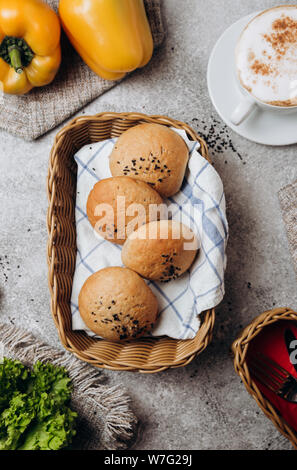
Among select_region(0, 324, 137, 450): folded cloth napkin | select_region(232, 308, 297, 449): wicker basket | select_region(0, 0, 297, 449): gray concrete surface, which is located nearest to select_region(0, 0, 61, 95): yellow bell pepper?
select_region(0, 0, 297, 449): gray concrete surface

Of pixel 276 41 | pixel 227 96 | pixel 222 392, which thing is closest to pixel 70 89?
pixel 227 96

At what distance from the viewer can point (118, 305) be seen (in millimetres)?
965

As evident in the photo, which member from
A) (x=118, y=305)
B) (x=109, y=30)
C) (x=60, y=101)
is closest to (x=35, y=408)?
(x=118, y=305)

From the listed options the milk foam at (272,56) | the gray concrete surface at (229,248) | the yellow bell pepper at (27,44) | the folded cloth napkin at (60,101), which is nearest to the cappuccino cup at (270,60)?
the milk foam at (272,56)

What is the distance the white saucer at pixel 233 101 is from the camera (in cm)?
108

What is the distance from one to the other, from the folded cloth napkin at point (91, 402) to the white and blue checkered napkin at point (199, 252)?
132mm

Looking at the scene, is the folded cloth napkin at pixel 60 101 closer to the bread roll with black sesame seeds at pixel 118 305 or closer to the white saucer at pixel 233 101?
the white saucer at pixel 233 101

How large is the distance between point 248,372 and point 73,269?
490 millimetres

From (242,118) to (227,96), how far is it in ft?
0.37

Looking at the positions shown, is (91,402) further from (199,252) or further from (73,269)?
(199,252)

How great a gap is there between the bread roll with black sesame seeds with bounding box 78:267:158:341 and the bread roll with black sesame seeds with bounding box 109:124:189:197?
229mm
